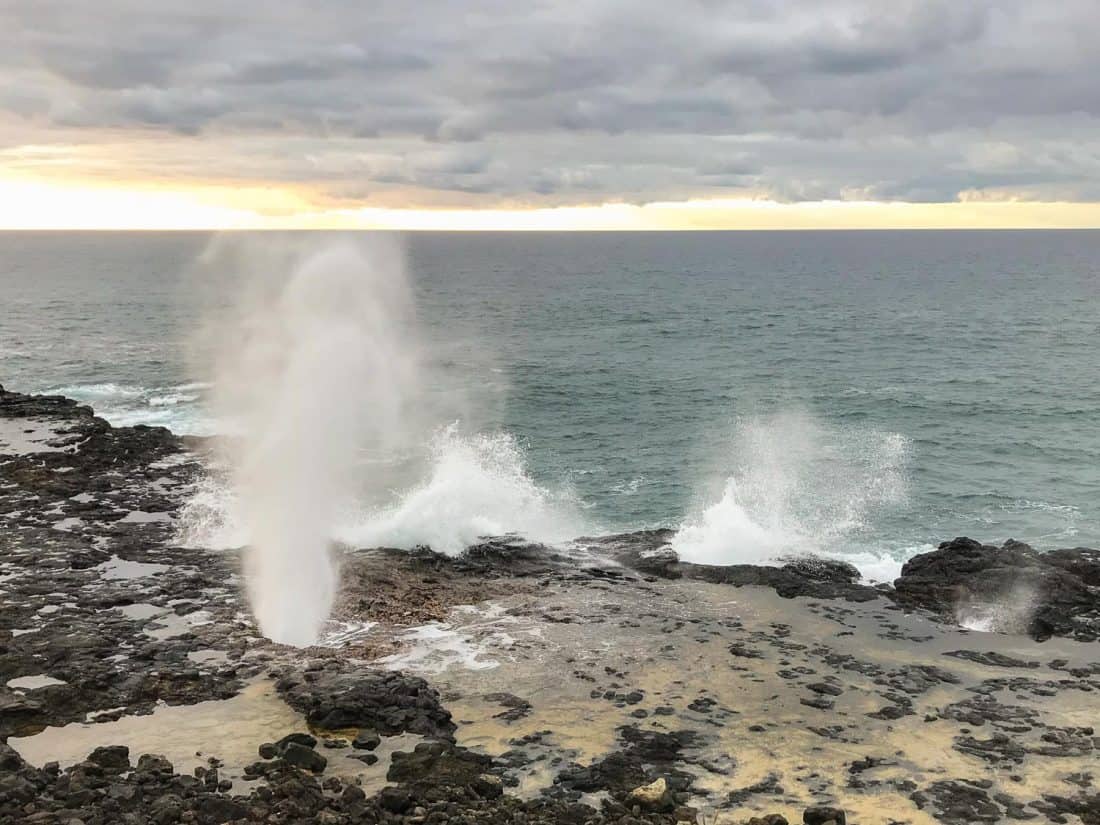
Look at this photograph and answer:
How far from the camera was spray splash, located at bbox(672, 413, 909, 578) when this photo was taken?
123 ft

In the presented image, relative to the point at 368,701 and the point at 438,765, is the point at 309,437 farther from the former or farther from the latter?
the point at 438,765

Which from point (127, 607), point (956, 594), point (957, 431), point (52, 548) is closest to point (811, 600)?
point (956, 594)

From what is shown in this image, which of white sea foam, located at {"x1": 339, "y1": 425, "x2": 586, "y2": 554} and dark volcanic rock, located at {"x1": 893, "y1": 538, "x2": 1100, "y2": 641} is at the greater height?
white sea foam, located at {"x1": 339, "y1": 425, "x2": 586, "y2": 554}

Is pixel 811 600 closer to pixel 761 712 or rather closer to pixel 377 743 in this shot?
pixel 761 712

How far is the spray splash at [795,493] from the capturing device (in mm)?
37344

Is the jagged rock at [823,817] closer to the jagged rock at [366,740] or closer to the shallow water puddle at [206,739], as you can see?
the shallow water puddle at [206,739]

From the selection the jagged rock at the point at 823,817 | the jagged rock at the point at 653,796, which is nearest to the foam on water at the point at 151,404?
the jagged rock at the point at 653,796

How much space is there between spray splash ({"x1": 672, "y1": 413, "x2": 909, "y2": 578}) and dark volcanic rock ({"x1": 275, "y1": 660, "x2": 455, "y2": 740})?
15027 mm

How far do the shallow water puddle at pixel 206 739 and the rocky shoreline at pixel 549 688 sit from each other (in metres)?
0.07

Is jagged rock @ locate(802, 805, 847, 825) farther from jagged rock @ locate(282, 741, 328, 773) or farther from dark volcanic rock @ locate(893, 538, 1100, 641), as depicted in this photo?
dark volcanic rock @ locate(893, 538, 1100, 641)

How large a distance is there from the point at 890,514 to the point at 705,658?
763 inches

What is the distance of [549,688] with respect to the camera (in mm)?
25578

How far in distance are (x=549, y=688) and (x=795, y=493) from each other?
77.3 ft

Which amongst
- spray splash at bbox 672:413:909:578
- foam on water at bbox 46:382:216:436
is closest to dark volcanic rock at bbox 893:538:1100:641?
spray splash at bbox 672:413:909:578
